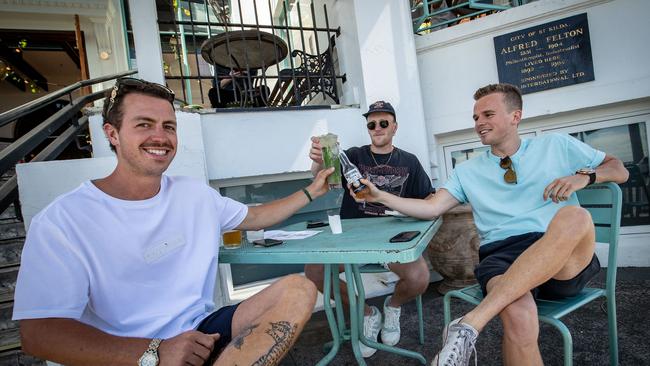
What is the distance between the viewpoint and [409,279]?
7.69 ft

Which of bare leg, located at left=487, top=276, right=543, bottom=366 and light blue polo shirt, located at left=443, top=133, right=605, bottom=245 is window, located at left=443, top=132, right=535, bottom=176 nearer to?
light blue polo shirt, located at left=443, top=133, right=605, bottom=245

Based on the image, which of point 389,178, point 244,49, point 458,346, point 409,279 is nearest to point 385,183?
point 389,178

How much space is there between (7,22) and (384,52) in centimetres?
628

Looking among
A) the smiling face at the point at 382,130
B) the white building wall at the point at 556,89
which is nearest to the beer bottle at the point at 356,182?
the smiling face at the point at 382,130

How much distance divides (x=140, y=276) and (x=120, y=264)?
0.09 metres

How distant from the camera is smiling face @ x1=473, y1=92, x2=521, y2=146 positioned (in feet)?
6.60

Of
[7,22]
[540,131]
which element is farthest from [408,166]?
[7,22]

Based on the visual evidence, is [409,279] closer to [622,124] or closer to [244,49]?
[244,49]

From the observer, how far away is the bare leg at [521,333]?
1275mm

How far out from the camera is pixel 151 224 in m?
1.39

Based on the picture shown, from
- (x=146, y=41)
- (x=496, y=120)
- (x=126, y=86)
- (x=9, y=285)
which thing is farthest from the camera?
(x=146, y=41)

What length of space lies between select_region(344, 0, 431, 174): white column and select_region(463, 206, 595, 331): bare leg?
6.85 feet

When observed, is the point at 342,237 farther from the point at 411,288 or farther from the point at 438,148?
the point at 438,148

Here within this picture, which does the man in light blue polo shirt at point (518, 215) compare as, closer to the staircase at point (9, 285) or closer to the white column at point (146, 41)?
the white column at point (146, 41)
